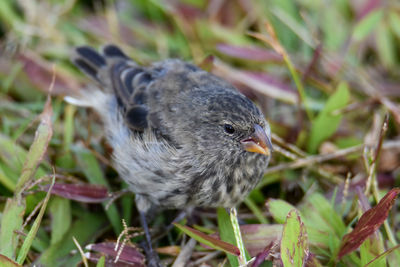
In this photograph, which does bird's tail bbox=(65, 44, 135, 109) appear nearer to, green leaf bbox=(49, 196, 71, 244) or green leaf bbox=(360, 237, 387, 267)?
green leaf bbox=(49, 196, 71, 244)

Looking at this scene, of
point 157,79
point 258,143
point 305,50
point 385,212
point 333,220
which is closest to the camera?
point 385,212

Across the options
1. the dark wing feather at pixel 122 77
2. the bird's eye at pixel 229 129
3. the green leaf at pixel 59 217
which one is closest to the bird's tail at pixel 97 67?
the dark wing feather at pixel 122 77

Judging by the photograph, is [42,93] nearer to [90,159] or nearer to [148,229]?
[90,159]

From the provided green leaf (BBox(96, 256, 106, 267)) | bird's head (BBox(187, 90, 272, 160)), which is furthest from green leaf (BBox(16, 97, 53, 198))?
bird's head (BBox(187, 90, 272, 160))

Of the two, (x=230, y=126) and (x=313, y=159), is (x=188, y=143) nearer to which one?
(x=230, y=126)

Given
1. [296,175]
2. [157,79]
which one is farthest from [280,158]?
[157,79]

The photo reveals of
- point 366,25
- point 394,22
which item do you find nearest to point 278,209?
point 366,25
